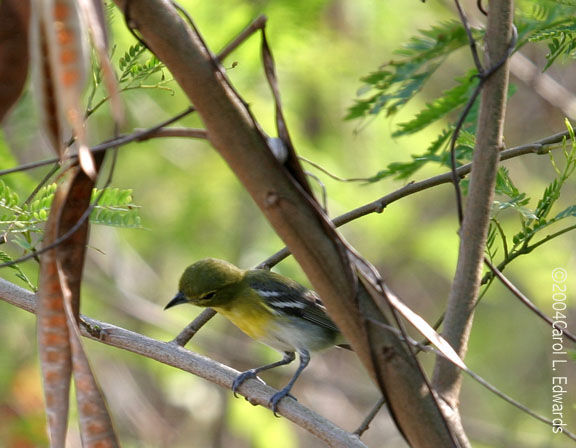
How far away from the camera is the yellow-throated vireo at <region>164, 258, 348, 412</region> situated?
352cm

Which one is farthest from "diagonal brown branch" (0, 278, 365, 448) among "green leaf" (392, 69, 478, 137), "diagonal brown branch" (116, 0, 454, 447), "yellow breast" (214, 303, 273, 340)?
"yellow breast" (214, 303, 273, 340)

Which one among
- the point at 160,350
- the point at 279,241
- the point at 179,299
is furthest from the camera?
the point at 279,241

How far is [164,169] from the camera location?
5758 millimetres

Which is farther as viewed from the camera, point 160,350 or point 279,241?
point 279,241

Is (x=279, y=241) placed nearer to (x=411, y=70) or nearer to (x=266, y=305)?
(x=266, y=305)

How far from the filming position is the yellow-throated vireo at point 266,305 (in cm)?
352

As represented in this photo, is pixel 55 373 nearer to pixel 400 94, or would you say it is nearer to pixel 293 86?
pixel 400 94

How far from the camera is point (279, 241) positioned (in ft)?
16.5

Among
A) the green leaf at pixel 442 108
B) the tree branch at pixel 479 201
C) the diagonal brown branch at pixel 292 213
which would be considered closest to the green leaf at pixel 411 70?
the green leaf at pixel 442 108

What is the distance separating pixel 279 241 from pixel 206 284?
5.15 feet

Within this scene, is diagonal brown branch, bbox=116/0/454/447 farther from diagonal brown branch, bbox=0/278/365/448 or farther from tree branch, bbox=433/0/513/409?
diagonal brown branch, bbox=0/278/365/448

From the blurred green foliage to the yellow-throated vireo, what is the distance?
31.4 inches

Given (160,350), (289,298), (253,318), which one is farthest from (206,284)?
(160,350)

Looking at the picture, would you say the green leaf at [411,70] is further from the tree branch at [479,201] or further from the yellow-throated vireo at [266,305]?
the yellow-throated vireo at [266,305]
